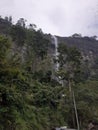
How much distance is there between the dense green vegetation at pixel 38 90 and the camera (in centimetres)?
1686

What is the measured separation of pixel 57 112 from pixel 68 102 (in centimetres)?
190

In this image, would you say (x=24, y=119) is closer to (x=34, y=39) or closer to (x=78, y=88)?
(x=78, y=88)

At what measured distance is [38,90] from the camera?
24969mm

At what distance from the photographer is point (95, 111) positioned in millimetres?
27781

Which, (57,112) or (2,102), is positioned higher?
(2,102)

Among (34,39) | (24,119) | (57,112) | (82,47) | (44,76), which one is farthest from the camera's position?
(82,47)

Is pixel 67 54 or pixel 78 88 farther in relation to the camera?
pixel 67 54

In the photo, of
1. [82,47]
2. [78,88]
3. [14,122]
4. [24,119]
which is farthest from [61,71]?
[82,47]

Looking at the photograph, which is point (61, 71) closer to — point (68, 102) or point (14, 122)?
point (68, 102)

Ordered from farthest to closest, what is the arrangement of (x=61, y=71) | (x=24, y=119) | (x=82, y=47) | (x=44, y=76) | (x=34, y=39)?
(x=82, y=47) < (x=34, y=39) < (x=44, y=76) < (x=61, y=71) < (x=24, y=119)

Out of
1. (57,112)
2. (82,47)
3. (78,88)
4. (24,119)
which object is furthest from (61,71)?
(82,47)

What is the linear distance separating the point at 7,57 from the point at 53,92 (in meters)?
9.77

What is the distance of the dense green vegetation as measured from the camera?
16.9m

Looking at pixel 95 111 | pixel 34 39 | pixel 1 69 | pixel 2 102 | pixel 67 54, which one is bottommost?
pixel 95 111
